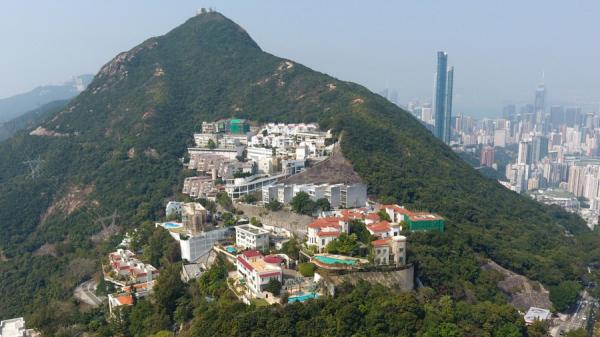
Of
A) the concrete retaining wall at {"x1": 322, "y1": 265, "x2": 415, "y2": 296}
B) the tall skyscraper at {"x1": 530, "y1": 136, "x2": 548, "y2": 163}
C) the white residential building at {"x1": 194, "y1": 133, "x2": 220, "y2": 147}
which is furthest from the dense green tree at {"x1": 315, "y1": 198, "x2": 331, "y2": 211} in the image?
the tall skyscraper at {"x1": 530, "y1": 136, "x2": 548, "y2": 163}

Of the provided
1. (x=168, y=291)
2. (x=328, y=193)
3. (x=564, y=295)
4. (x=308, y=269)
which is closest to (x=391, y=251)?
(x=308, y=269)

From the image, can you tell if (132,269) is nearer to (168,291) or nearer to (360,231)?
(168,291)

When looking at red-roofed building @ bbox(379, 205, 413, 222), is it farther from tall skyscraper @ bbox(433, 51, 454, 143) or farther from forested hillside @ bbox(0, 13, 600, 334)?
tall skyscraper @ bbox(433, 51, 454, 143)

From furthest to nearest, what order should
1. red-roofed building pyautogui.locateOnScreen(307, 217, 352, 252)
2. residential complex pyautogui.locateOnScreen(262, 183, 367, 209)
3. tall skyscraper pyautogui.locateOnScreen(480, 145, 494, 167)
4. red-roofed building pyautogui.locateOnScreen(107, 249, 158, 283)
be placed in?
tall skyscraper pyautogui.locateOnScreen(480, 145, 494, 167), residential complex pyautogui.locateOnScreen(262, 183, 367, 209), red-roofed building pyautogui.locateOnScreen(107, 249, 158, 283), red-roofed building pyautogui.locateOnScreen(307, 217, 352, 252)

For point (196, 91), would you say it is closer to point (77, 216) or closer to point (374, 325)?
point (77, 216)

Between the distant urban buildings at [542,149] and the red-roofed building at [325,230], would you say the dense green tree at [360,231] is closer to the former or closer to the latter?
the red-roofed building at [325,230]

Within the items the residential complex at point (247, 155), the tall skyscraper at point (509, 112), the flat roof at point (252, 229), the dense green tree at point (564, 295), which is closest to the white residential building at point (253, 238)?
the flat roof at point (252, 229)
